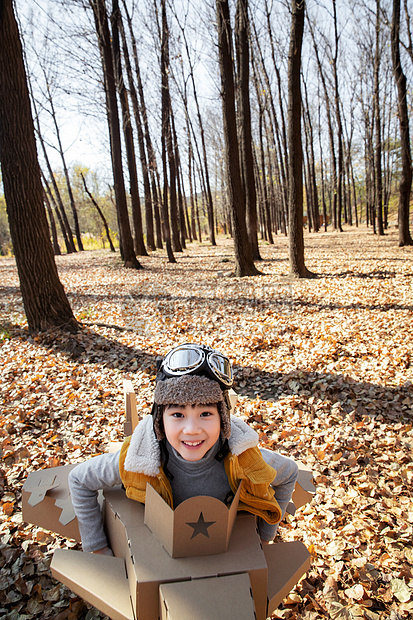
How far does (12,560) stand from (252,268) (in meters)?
10.1

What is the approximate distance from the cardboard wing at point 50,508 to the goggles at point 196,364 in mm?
924

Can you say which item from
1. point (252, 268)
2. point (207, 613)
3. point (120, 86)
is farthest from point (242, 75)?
point (207, 613)

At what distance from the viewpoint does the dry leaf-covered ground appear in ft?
7.34

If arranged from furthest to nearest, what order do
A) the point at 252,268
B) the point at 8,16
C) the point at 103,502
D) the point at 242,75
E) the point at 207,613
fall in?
the point at 242,75
the point at 252,268
the point at 8,16
the point at 103,502
the point at 207,613

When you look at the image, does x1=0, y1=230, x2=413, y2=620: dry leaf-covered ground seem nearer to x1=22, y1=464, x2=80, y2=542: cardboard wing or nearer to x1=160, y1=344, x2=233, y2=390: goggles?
x1=22, y1=464, x2=80, y2=542: cardboard wing

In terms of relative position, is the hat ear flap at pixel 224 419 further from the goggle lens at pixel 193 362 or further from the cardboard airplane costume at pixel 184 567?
the cardboard airplane costume at pixel 184 567

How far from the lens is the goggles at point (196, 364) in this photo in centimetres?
157

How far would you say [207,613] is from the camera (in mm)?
1130

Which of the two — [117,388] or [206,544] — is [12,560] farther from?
[117,388]

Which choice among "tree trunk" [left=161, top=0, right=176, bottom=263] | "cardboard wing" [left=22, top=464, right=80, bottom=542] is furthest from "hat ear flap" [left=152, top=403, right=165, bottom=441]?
"tree trunk" [left=161, top=0, right=176, bottom=263]

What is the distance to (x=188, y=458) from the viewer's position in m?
1.55

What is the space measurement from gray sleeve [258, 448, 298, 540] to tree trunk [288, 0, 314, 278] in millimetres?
9073

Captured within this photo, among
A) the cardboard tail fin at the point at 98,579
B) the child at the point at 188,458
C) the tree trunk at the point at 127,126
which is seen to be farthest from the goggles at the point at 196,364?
the tree trunk at the point at 127,126

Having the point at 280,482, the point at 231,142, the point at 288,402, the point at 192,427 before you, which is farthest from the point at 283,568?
the point at 231,142
